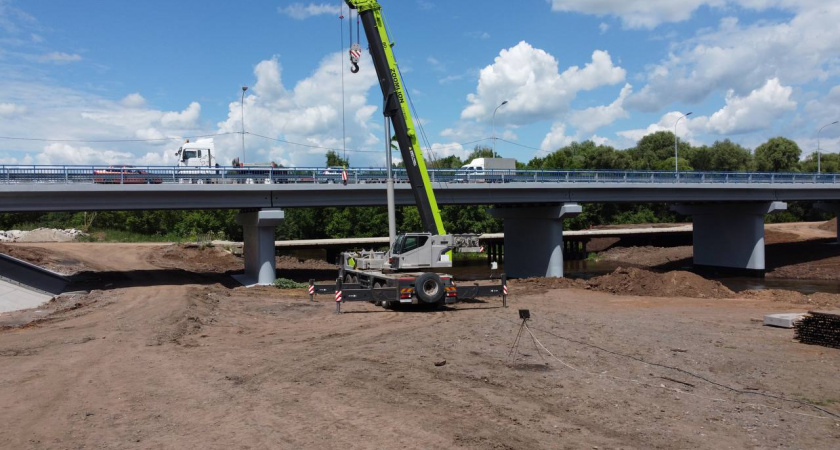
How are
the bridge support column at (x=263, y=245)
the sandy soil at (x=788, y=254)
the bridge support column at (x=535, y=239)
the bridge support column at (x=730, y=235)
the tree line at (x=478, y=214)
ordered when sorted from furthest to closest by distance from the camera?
the tree line at (x=478, y=214), the sandy soil at (x=788, y=254), the bridge support column at (x=730, y=235), the bridge support column at (x=535, y=239), the bridge support column at (x=263, y=245)

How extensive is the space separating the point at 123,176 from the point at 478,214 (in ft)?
190

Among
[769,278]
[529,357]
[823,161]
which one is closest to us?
[529,357]

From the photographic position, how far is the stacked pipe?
15.6m

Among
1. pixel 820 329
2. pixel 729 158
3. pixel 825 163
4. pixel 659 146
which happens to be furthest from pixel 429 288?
pixel 659 146

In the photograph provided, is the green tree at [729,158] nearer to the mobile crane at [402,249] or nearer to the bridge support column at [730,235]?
the bridge support column at [730,235]

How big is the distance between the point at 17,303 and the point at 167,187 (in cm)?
852

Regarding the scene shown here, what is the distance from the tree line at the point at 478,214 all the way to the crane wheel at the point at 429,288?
40.1 m

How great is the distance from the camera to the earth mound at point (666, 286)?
30453mm

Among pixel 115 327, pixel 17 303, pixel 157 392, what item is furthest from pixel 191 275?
pixel 157 392

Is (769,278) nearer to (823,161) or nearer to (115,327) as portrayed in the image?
(115,327)

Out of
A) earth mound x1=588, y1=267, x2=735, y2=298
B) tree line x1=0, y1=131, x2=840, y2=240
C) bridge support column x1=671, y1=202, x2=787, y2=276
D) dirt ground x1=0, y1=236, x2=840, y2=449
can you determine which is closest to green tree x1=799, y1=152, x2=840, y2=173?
tree line x1=0, y1=131, x2=840, y2=240

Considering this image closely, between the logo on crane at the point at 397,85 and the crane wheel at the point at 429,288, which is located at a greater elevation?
the logo on crane at the point at 397,85

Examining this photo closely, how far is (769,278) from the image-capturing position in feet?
163

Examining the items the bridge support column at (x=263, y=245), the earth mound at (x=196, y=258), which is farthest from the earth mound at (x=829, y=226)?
the earth mound at (x=196, y=258)
